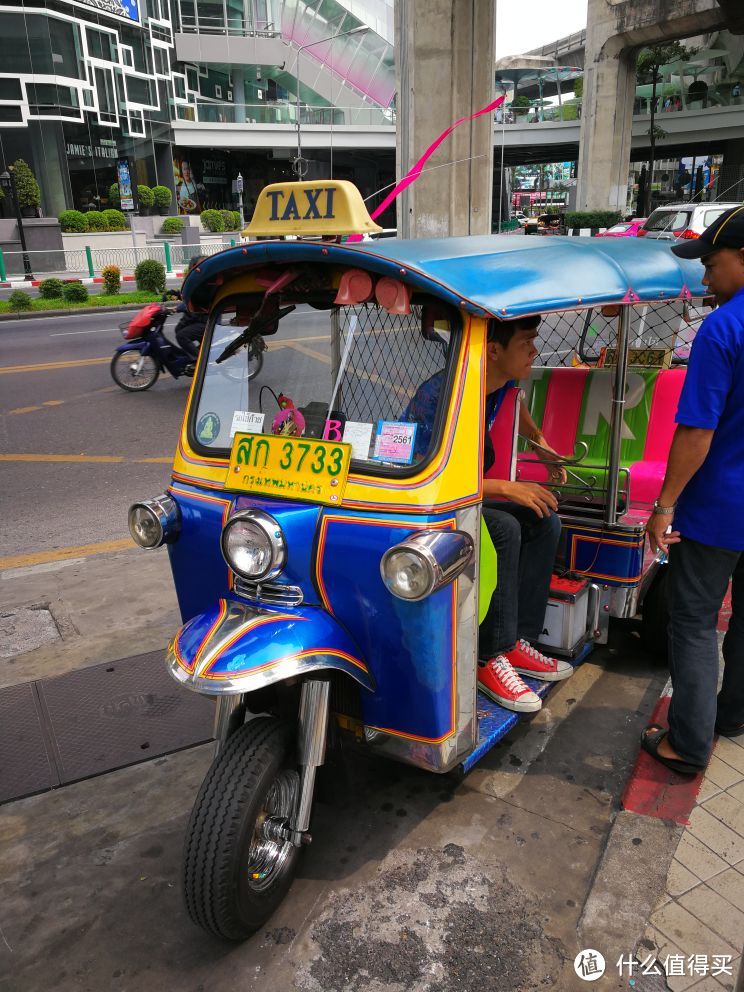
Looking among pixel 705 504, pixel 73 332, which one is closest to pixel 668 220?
pixel 73 332

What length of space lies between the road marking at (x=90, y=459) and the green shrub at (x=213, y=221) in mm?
31127

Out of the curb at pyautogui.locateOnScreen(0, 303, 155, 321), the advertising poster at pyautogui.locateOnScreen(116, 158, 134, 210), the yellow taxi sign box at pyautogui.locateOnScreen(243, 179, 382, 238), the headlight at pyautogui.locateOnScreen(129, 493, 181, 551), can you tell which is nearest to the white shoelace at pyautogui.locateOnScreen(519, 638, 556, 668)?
the headlight at pyautogui.locateOnScreen(129, 493, 181, 551)

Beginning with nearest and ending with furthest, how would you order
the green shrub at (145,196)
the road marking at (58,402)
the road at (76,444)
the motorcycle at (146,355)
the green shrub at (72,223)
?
1. the road at (76,444)
2. the road marking at (58,402)
3. the motorcycle at (146,355)
4. the green shrub at (72,223)
5. the green shrub at (145,196)

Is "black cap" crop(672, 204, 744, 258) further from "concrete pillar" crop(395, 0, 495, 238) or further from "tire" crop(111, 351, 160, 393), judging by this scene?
"concrete pillar" crop(395, 0, 495, 238)

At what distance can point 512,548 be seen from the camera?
292 centimetres

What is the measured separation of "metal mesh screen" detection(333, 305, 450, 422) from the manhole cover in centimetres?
241

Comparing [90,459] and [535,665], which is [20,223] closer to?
[90,459]

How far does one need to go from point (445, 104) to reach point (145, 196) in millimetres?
25374

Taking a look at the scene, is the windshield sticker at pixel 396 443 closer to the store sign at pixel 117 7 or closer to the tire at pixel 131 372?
the tire at pixel 131 372

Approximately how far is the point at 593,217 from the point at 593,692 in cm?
3607

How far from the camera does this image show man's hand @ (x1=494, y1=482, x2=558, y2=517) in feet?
9.54

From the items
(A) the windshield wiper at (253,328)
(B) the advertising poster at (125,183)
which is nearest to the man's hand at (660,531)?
(A) the windshield wiper at (253,328)

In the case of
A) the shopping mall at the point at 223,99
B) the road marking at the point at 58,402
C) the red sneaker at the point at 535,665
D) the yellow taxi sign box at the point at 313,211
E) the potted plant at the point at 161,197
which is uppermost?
the shopping mall at the point at 223,99

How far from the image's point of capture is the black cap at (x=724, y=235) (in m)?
2.64
